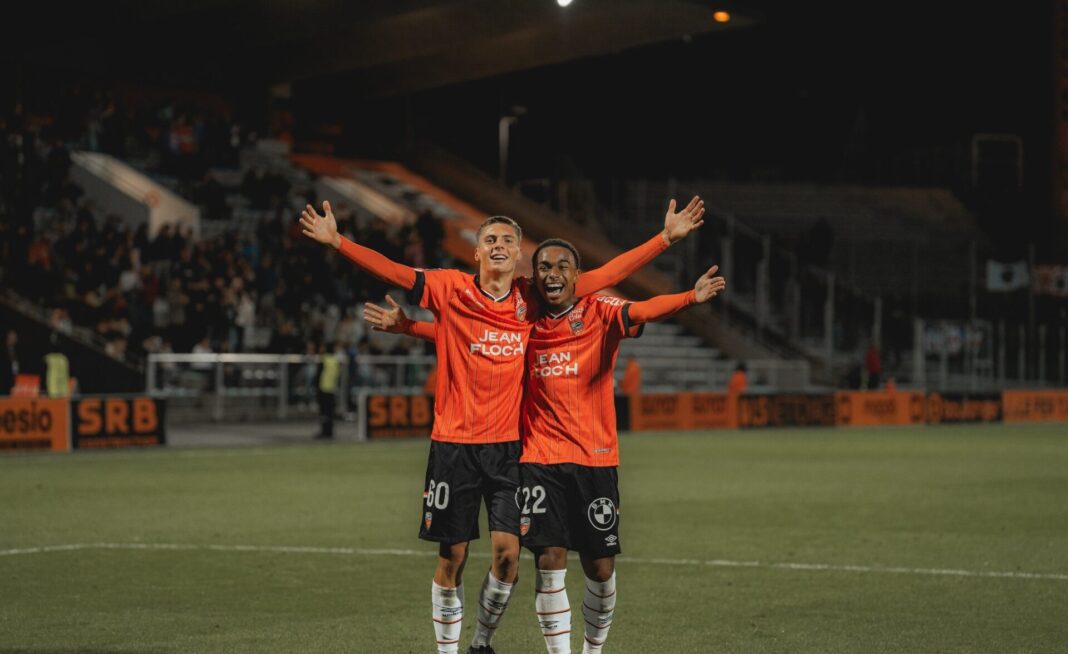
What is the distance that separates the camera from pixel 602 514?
7.29m

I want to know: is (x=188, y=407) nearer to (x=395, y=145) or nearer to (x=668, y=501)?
(x=668, y=501)

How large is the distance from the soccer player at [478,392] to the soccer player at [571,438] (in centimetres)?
11

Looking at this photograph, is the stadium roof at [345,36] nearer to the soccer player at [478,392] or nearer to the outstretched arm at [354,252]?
the soccer player at [478,392]

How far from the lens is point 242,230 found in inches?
1471

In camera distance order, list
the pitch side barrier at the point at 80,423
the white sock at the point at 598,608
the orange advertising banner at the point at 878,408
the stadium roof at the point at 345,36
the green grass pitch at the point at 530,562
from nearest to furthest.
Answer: the white sock at the point at 598,608 < the green grass pitch at the point at 530,562 < the pitch side barrier at the point at 80,423 < the orange advertising banner at the point at 878,408 < the stadium roof at the point at 345,36

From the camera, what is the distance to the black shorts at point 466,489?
7383 mm

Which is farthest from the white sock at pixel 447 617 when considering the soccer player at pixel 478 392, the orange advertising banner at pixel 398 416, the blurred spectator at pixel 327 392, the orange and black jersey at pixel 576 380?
the blurred spectator at pixel 327 392

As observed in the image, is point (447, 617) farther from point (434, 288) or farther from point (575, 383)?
point (434, 288)

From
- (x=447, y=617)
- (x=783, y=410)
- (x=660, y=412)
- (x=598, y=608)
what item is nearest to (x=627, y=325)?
(x=598, y=608)

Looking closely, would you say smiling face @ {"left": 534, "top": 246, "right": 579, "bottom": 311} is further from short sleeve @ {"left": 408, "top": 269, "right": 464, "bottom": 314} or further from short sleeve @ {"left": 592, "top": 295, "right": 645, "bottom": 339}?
short sleeve @ {"left": 408, "top": 269, "right": 464, "bottom": 314}

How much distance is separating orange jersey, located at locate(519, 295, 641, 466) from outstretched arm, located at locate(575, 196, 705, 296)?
8cm

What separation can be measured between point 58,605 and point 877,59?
150 feet

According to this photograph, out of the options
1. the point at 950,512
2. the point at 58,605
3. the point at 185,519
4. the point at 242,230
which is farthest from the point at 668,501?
the point at 242,230

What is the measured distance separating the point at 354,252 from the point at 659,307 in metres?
1.48
